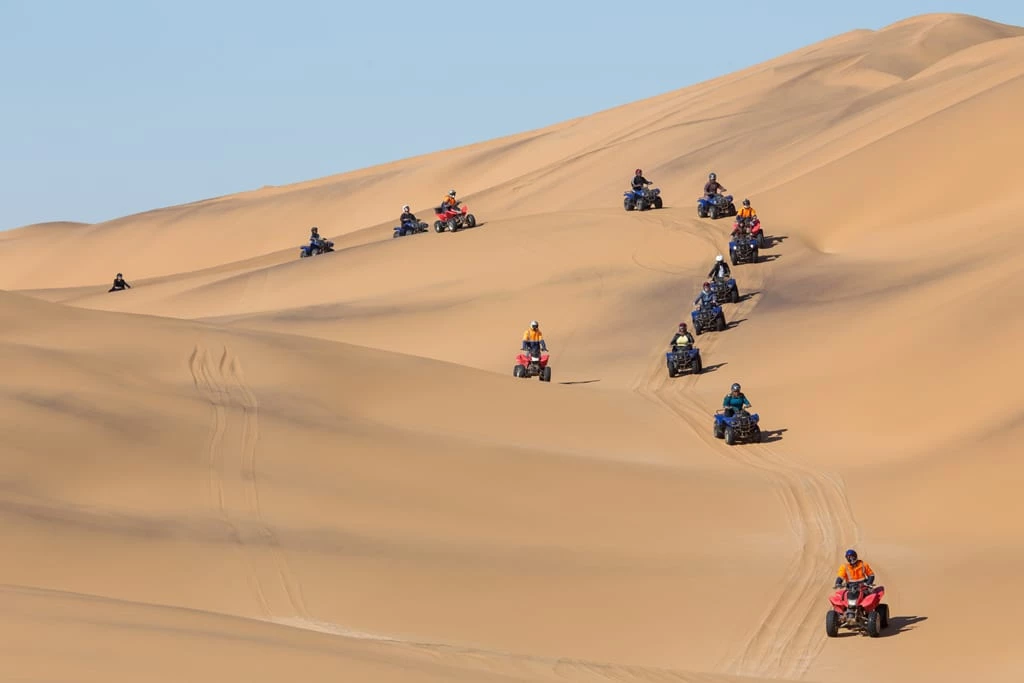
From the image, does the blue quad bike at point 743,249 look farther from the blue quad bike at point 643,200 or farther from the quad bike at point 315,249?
the quad bike at point 315,249

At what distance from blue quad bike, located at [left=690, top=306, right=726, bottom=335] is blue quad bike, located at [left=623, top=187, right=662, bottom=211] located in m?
11.1

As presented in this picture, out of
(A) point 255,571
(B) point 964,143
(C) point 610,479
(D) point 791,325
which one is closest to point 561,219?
(B) point 964,143

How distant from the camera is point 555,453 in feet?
74.4

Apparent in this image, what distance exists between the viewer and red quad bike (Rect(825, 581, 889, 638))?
15.6m

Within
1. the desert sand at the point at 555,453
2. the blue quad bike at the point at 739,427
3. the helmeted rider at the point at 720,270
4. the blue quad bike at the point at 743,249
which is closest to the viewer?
the desert sand at the point at 555,453

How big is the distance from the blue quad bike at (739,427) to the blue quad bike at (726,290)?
9.39 metres

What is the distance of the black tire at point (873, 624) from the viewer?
1558 cm

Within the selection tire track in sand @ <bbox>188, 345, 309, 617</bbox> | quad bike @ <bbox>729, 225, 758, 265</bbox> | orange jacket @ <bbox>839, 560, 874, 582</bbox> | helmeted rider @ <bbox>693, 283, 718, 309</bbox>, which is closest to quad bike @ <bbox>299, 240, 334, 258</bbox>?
quad bike @ <bbox>729, 225, 758, 265</bbox>

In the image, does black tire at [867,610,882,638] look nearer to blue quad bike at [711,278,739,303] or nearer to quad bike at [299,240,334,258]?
blue quad bike at [711,278,739,303]

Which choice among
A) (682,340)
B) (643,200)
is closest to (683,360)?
(682,340)

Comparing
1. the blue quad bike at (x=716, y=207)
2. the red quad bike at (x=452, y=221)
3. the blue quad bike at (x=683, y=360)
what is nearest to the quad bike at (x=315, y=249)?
the red quad bike at (x=452, y=221)

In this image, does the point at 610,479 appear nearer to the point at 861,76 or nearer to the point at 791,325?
the point at 791,325

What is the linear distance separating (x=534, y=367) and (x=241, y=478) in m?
11.4

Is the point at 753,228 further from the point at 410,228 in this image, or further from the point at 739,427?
the point at 739,427
